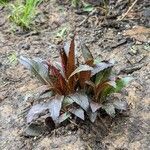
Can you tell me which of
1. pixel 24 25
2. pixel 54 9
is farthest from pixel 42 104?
pixel 54 9

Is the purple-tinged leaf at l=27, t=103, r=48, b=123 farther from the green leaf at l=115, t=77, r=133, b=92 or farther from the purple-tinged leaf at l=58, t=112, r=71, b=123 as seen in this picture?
the green leaf at l=115, t=77, r=133, b=92

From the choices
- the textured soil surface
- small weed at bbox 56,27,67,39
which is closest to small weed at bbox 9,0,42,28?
the textured soil surface

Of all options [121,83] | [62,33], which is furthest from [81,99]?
[62,33]

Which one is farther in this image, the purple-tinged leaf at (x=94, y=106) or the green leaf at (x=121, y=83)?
the green leaf at (x=121, y=83)

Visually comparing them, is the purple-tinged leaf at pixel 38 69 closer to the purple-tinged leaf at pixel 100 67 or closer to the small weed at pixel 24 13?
the purple-tinged leaf at pixel 100 67

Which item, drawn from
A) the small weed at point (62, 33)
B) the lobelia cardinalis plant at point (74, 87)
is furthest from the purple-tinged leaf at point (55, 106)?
the small weed at point (62, 33)

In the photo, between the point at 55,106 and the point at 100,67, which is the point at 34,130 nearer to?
the point at 55,106

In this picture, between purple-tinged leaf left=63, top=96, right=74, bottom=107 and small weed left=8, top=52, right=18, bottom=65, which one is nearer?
purple-tinged leaf left=63, top=96, right=74, bottom=107
